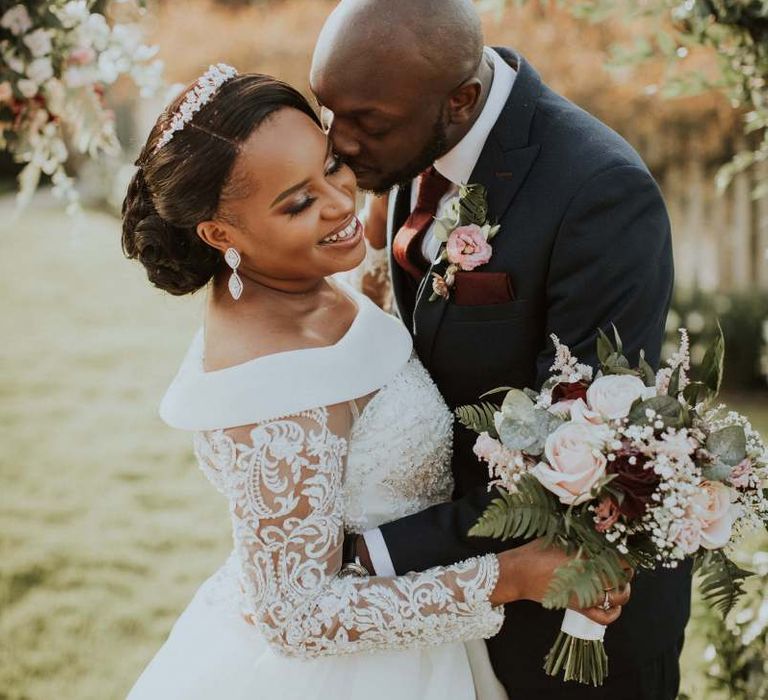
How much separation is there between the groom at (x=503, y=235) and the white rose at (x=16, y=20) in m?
1.29

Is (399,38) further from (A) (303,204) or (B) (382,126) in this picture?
(A) (303,204)

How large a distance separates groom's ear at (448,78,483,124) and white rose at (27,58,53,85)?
5.38 ft

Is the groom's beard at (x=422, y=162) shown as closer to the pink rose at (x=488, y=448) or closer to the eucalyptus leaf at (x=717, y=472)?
the pink rose at (x=488, y=448)

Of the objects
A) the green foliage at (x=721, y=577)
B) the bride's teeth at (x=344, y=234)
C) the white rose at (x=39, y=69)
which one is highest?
the white rose at (x=39, y=69)

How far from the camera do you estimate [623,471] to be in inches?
84.3

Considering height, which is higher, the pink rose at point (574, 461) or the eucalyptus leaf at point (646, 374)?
the eucalyptus leaf at point (646, 374)

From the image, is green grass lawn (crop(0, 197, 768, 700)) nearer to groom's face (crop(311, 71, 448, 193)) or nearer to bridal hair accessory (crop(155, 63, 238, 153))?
bridal hair accessory (crop(155, 63, 238, 153))

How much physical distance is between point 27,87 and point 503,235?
193 centimetres

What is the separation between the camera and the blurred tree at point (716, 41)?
3336 mm

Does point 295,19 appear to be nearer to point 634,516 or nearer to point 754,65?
point 754,65

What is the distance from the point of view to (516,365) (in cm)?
279

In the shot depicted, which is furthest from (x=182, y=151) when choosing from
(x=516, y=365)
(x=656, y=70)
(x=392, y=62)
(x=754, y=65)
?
(x=656, y=70)

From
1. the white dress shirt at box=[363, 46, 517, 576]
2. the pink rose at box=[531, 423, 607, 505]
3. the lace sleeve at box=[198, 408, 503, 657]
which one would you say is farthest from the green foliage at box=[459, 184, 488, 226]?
the pink rose at box=[531, 423, 607, 505]

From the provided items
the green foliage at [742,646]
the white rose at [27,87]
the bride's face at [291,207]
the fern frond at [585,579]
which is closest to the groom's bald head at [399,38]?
the bride's face at [291,207]
